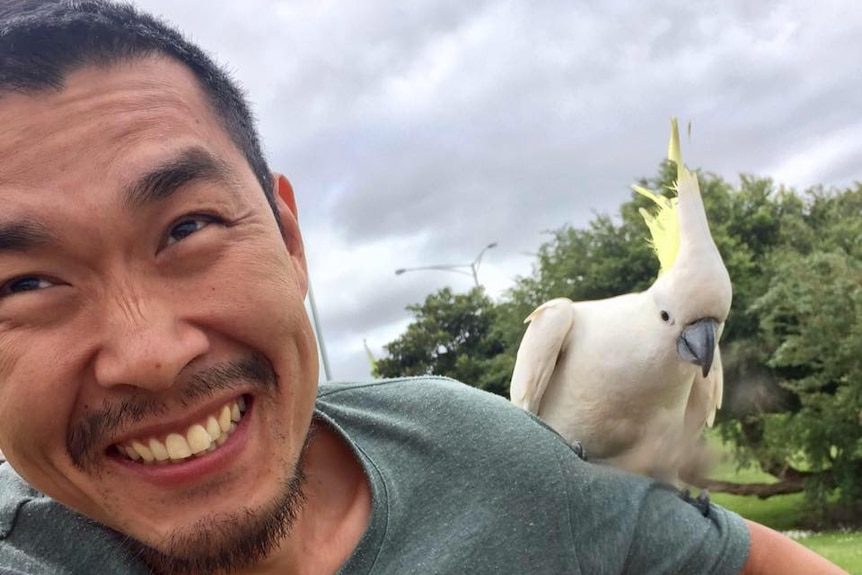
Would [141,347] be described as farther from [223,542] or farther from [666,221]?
[666,221]

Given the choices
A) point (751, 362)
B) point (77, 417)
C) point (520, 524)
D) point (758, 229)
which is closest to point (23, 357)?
point (77, 417)

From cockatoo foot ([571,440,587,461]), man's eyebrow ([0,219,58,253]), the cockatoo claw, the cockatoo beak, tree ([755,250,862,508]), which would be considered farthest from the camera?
Answer: tree ([755,250,862,508])

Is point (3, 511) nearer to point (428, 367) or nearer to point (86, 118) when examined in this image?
point (86, 118)

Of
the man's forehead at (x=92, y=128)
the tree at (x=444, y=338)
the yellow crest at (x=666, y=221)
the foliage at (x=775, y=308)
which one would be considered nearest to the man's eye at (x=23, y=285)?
the man's forehead at (x=92, y=128)

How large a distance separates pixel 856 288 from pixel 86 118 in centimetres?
893

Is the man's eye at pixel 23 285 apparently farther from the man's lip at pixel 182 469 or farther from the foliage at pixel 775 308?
the foliage at pixel 775 308

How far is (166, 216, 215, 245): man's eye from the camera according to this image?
35.5 inches

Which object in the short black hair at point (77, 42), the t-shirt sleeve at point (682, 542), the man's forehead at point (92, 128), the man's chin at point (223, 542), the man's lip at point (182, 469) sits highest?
the short black hair at point (77, 42)

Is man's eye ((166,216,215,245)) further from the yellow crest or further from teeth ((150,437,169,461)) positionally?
the yellow crest

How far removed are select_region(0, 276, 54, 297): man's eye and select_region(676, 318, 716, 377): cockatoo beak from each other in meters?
1.67

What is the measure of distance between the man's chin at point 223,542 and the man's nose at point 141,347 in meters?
0.18

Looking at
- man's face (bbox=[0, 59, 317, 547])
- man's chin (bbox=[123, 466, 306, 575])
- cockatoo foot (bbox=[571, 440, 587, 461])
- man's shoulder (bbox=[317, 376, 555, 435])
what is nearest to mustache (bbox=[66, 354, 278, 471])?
→ man's face (bbox=[0, 59, 317, 547])

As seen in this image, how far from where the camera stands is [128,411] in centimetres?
85

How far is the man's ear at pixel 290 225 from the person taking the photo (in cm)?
115
